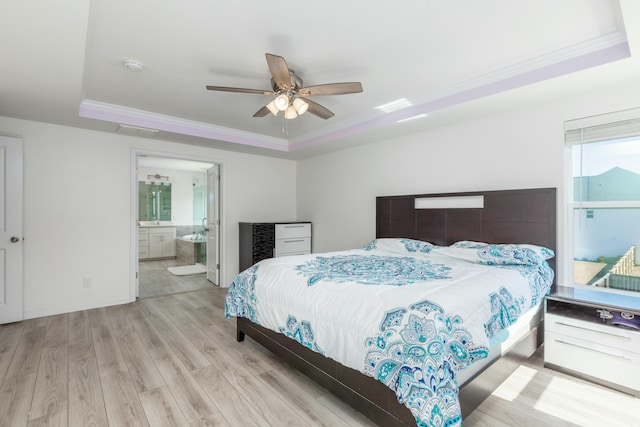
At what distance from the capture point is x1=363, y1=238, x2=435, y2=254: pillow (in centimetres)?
337

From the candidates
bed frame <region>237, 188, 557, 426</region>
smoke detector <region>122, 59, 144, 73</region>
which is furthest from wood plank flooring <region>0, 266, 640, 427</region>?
smoke detector <region>122, 59, 144, 73</region>

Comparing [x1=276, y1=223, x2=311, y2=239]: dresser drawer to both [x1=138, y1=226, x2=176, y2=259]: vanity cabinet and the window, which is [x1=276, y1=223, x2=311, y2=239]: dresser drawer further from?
[x1=138, y1=226, x2=176, y2=259]: vanity cabinet

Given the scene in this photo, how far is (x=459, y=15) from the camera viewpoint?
189 cm

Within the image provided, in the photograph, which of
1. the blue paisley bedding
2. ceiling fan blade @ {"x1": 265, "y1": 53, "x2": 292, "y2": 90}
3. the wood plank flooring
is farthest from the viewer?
ceiling fan blade @ {"x1": 265, "y1": 53, "x2": 292, "y2": 90}

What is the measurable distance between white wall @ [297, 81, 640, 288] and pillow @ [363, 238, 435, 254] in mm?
652

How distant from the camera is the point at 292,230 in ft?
16.7

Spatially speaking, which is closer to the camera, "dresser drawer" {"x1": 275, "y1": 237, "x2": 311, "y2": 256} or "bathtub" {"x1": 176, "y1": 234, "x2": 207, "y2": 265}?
"dresser drawer" {"x1": 275, "y1": 237, "x2": 311, "y2": 256}

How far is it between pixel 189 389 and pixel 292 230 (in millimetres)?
3218

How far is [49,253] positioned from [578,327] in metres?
5.19

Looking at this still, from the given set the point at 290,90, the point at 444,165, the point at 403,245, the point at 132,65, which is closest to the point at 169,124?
the point at 132,65

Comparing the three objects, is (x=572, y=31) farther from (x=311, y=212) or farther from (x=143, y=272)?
(x=143, y=272)

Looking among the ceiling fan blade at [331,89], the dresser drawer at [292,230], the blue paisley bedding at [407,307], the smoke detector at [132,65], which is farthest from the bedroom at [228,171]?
the ceiling fan blade at [331,89]

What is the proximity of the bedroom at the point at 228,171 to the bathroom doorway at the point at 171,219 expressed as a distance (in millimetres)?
1763

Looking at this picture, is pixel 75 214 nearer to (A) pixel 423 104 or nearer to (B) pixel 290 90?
(B) pixel 290 90
